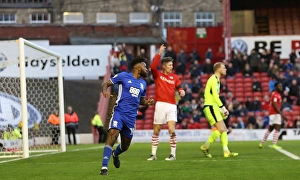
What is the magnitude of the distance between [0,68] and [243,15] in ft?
100

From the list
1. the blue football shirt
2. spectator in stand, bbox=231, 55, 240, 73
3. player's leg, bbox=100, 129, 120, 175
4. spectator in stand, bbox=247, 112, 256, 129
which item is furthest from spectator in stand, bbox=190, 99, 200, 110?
player's leg, bbox=100, 129, 120, 175

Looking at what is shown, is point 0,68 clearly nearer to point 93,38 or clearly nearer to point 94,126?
point 94,126

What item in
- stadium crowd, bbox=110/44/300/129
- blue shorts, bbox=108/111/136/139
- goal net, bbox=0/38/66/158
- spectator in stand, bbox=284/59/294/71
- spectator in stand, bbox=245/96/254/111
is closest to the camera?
blue shorts, bbox=108/111/136/139

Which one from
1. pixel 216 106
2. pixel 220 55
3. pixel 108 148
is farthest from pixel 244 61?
pixel 108 148

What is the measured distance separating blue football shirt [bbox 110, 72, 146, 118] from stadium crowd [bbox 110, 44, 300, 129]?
23.6m

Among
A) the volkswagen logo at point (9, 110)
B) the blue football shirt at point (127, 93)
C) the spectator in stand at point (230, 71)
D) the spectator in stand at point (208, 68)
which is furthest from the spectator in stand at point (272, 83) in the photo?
the blue football shirt at point (127, 93)

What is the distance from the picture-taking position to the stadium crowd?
3962 centimetres

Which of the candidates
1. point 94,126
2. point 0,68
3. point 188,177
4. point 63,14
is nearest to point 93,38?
point 63,14

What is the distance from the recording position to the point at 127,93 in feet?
49.0

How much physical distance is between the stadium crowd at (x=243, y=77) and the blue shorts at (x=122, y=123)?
2369cm

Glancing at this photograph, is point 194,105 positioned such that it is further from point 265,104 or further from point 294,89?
point 294,89

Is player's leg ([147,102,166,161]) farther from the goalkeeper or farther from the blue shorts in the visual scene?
the blue shorts

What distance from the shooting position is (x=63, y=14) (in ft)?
205

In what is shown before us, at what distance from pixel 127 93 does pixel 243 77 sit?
2887 cm
